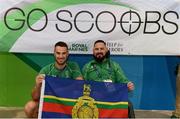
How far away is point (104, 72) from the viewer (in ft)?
19.1

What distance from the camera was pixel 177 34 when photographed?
657 cm

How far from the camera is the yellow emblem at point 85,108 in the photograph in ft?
16.4

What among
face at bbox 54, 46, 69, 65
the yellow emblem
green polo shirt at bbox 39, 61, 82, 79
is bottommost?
the yellow emblem

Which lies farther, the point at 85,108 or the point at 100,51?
the point at 100,51

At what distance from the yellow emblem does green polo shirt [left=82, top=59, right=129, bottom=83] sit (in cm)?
73

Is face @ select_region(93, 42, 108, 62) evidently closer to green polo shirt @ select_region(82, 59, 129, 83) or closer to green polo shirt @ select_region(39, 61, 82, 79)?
green polo shirt @ select_region(82, 59, 129, 83)

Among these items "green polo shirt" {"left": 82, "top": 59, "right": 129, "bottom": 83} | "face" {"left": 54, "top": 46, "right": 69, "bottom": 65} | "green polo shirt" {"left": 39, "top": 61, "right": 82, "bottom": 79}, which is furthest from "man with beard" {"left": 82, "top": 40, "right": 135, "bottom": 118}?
"face" {"left": 54, "top": 46, "right": 69, "bottom": 65}

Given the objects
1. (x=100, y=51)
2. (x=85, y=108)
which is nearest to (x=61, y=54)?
(x=100, y=51)

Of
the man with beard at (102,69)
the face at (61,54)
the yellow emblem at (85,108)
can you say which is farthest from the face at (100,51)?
the yellow emblem at (85,108)

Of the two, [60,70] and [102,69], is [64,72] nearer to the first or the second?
[60,70]

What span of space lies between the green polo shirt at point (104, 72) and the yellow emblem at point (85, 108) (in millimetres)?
726

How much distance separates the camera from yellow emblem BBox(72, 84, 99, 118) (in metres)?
5.01

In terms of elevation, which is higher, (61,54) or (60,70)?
(61,54)

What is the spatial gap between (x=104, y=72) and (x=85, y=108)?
95cm
